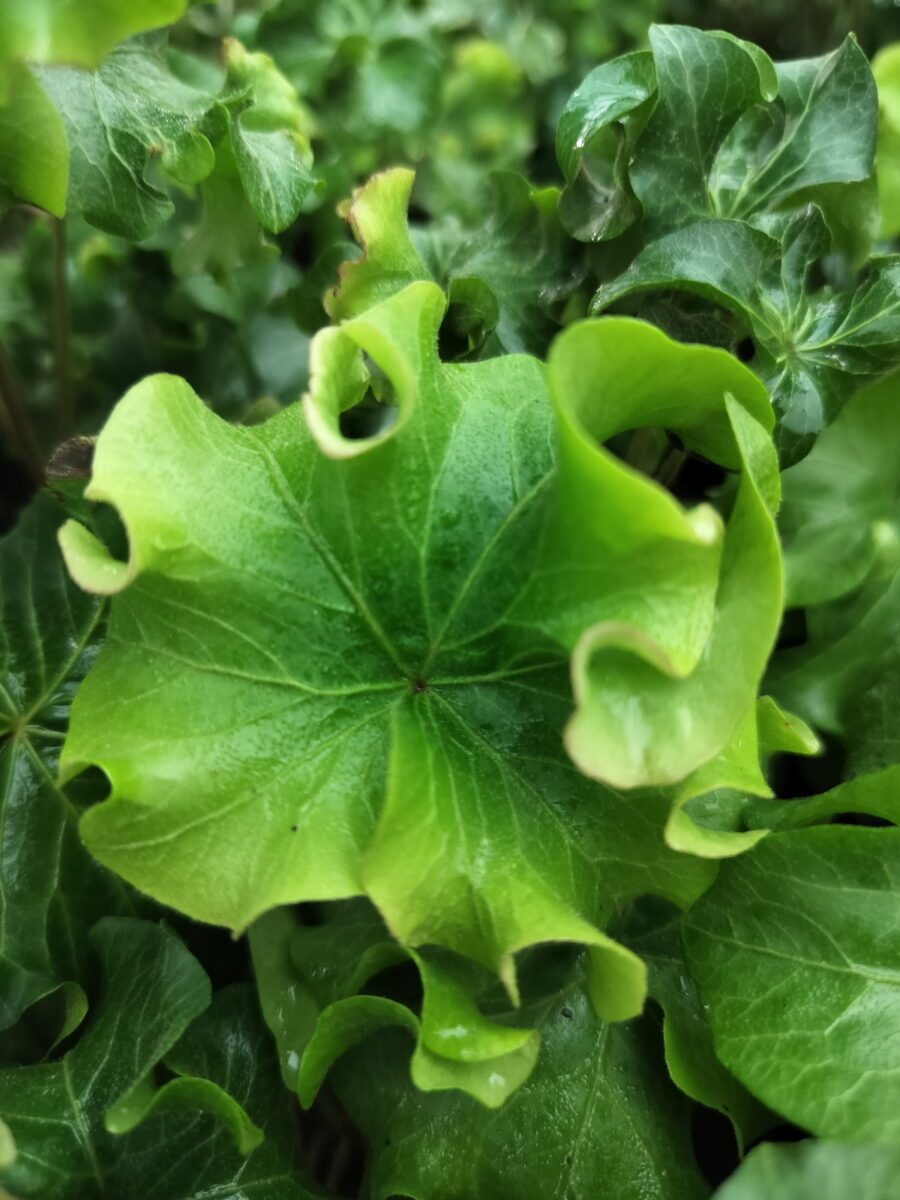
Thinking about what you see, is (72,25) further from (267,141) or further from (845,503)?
(845,503)

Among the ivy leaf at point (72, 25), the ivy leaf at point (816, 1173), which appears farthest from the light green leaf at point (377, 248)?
the ivy leaf at point (816, 1173)

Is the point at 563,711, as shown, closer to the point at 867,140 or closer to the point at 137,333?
the point at 867,140

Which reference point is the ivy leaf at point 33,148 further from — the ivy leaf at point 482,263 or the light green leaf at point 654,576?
the light green leaf at point 654,576

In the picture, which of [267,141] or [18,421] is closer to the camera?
[267,141]

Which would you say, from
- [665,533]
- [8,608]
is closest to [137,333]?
[8,608]

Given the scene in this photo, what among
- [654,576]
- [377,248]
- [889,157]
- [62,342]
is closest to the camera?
[654,576]

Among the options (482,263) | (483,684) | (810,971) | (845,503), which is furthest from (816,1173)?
(482,263)

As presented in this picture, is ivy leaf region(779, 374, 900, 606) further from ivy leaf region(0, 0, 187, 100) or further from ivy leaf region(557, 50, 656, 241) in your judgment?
ivy leaf region(0, 0, 187, 100)
